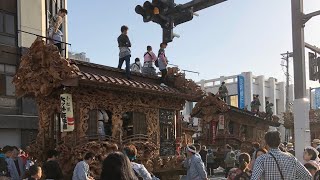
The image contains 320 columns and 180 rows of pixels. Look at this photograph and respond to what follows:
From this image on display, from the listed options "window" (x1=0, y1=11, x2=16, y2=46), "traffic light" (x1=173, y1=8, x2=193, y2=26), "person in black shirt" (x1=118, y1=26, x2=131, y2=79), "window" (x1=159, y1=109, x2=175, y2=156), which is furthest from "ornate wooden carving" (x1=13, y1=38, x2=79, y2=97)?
"window" (x1=0, y1=11, x2=16, y2=46)

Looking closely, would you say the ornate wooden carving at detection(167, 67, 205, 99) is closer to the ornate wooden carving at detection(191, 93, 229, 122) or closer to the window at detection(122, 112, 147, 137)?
the window at detection(122, 112, 147, 137)

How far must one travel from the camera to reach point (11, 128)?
20.0 metres

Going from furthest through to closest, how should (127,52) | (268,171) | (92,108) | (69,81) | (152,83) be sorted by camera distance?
(152,83)
(127,52)
(92,108)
(69,81)
(268,171)

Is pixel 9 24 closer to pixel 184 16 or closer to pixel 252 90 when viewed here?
pixel 184 16

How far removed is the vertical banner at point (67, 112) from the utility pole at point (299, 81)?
5.41m

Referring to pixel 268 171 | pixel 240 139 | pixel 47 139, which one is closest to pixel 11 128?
pixel 47 139

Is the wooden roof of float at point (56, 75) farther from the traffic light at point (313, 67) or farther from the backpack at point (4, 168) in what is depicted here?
the traffic light at point (313, 67)

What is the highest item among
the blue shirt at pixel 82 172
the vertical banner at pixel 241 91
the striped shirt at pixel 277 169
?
the vertical banner at pixel 241 91

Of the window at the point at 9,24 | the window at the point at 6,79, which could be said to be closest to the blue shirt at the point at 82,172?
the window at the point at 6,79

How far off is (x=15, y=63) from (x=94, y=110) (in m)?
10.9

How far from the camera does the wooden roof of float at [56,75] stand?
1053 cm

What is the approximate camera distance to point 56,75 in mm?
10500

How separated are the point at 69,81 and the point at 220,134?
13.2 meters

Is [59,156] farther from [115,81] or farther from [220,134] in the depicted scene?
[220,134]
